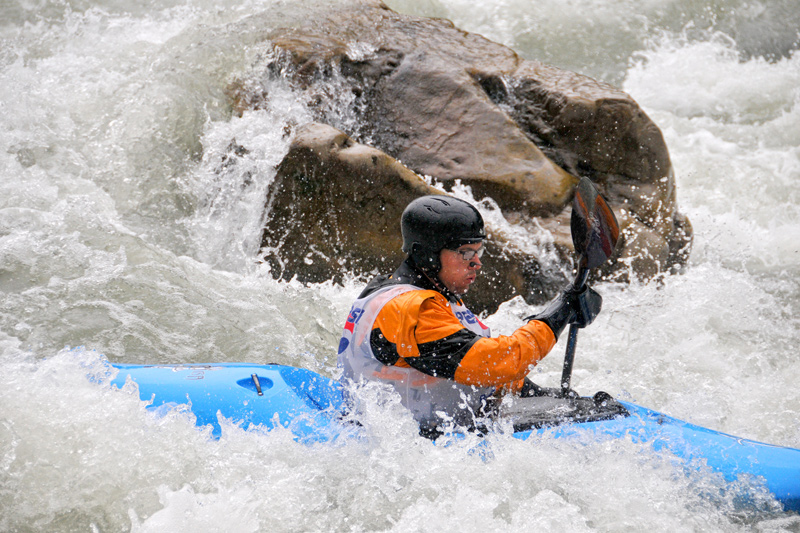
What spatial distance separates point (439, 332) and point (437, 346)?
0.16 ft

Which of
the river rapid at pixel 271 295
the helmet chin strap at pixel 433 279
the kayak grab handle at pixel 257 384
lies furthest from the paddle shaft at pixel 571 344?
the kayak grab handle at pixel 257 384

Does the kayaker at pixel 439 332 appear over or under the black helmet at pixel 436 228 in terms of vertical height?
under

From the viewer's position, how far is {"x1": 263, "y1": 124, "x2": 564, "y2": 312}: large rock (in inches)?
188

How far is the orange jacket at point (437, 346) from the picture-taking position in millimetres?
2475

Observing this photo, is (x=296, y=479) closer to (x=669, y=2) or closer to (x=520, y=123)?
(x=520, y=123)

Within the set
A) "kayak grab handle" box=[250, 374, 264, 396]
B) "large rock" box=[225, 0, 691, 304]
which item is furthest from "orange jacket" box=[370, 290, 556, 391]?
"large rock" box=[225, 0, 691, 304]

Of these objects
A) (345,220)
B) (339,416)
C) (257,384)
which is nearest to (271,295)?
(345,220)

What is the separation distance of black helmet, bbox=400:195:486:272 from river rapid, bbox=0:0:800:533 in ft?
1.89

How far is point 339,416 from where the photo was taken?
2801mm

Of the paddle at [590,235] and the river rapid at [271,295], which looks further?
the paddle at [590,235]

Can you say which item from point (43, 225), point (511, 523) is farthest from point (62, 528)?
point (43, 225)

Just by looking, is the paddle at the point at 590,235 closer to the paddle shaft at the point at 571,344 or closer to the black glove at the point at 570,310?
the paddle shaft at the point at 571,344

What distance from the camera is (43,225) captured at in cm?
466

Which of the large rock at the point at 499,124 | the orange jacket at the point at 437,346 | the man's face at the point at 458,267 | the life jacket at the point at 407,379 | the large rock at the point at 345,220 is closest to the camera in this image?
the orange jacket at the point at 437,346
